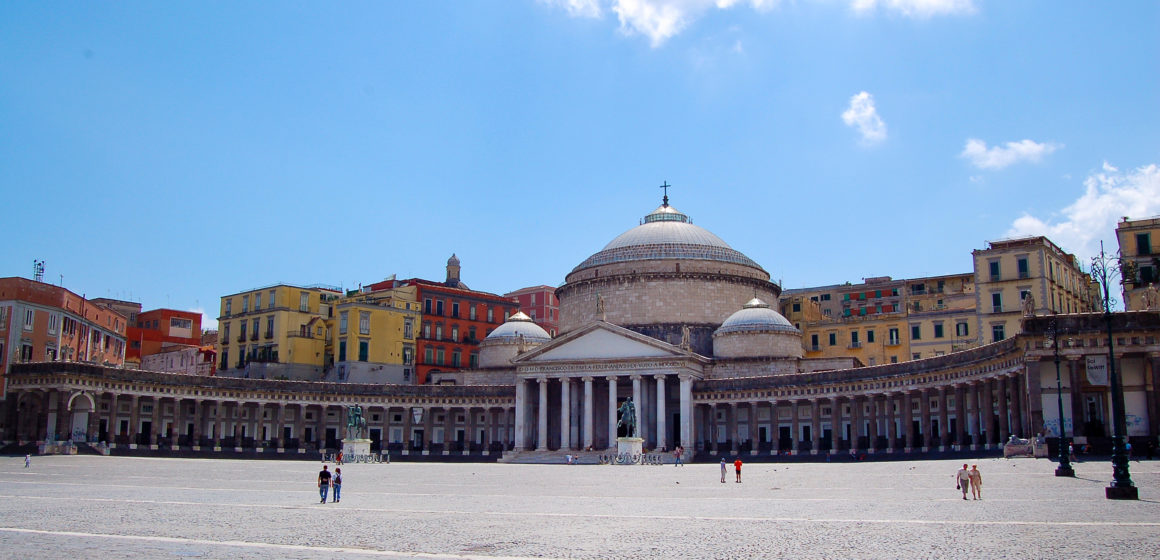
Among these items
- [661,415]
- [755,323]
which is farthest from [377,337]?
[755,323]

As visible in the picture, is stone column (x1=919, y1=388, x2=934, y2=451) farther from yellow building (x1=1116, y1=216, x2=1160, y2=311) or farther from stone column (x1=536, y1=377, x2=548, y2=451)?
stone column (x1=536, y1=377, x2=548, y2=451)

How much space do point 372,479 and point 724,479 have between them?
13687 millimetres

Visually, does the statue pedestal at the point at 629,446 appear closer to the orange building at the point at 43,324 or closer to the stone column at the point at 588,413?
the stone column at the point at 588,413

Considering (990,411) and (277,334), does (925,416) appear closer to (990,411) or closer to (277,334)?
(990,411)

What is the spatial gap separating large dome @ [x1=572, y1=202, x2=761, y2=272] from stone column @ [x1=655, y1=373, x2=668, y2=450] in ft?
46.9

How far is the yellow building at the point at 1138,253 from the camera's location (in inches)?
2485

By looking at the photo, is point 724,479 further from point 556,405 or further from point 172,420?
point 172,420

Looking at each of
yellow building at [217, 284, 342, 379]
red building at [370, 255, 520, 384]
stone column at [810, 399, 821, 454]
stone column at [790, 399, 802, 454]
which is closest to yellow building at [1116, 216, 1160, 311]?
stone column at [810, 399, 821, 454]

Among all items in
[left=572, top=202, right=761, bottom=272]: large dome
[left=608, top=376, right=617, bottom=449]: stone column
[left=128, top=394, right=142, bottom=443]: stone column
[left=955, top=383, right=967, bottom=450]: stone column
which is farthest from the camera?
[left=572, top=202, right=761, bottom=272]: large dome

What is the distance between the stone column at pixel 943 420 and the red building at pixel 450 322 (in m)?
42.4

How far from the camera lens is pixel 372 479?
4138cm

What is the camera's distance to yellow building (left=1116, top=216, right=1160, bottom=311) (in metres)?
63.1

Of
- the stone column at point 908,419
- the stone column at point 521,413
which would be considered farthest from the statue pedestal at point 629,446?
the stone column at point 908,419

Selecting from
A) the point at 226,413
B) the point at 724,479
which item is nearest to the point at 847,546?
the point at 724,479
